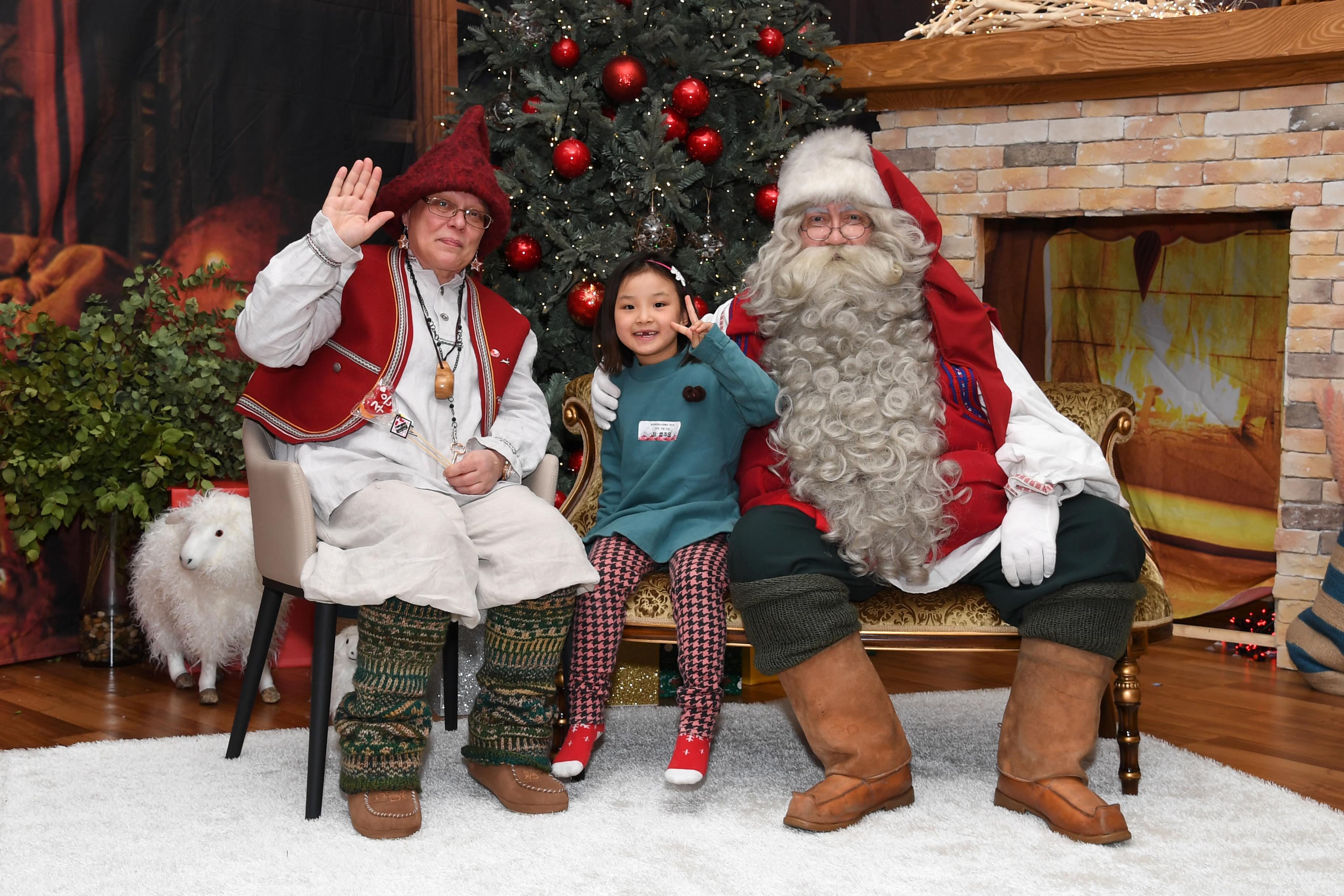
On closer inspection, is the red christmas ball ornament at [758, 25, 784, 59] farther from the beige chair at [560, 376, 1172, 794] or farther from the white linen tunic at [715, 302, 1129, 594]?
the beige chair at [560, 376, 1172, 794]

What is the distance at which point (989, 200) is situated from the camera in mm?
4449

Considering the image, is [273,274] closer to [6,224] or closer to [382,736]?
[382,736]

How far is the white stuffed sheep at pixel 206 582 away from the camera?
11.0 feet

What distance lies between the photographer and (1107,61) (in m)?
4.00

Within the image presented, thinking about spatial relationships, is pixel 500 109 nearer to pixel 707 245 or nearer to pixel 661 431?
pixel 707 245

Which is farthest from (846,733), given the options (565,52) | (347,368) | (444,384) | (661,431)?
(565,52)

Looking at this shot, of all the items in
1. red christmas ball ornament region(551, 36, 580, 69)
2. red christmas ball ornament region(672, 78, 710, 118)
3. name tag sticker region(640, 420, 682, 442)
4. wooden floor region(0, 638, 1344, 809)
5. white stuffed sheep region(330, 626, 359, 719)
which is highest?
red christmas ball ornament region(551, 36, 580, 69)

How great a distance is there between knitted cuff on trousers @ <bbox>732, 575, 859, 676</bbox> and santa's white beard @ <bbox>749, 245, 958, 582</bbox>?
141mm

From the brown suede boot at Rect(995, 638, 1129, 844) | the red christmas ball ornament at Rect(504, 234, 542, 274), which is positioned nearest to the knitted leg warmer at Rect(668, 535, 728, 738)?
the brown suede boot at Rect(995, 638, 1129, 844)

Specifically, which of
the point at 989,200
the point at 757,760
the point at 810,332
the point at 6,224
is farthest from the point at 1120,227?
the point at 6,224

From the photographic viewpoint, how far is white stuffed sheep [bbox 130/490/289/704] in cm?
335

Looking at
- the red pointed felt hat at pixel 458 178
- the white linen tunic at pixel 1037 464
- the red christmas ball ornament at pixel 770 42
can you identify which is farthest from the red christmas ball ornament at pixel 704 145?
the white linen tunic at pixel 1037 464

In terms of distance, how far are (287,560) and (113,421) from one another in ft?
4.78

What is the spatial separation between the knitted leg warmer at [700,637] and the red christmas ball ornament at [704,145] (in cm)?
157
